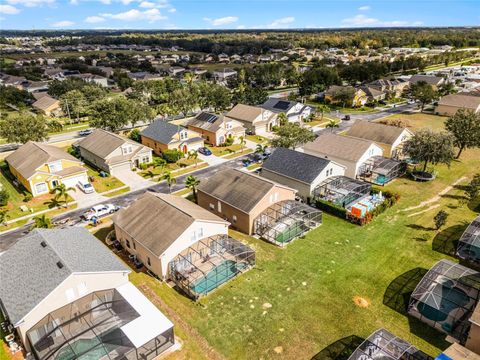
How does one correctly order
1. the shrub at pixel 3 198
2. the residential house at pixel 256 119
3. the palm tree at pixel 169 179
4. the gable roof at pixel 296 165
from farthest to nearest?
the residential house at pixel 256 119 → the palm tree at pixel 169 179 → the gable roof at pixel 296 165 → the shrub at pixel 3 198

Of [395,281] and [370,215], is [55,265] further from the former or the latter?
[370,215]

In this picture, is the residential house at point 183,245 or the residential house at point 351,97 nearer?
the residential house at point 183,245

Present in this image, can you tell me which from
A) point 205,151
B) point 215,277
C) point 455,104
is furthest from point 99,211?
point 455,104

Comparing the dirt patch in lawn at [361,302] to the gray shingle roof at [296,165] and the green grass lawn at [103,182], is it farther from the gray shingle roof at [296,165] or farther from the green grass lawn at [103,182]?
the green grass lawn at [103,182]

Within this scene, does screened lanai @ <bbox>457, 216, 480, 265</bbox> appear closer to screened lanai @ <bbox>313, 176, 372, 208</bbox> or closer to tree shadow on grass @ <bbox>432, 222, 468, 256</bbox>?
tree shadow on grass @ <bbox>432, 222, 468, 256</bbox>

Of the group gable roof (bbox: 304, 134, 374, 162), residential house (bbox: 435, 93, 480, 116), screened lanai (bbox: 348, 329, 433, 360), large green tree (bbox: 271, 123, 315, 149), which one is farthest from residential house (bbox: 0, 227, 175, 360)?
residential house (bbox: 435, 93, 480, 116)

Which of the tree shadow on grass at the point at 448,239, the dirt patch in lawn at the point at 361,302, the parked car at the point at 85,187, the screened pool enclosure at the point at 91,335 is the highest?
the screened pool enclosure at the point at 91,335

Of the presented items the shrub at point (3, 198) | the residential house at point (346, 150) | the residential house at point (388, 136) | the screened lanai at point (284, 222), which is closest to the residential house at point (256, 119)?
the residential house at point (388, 136)
